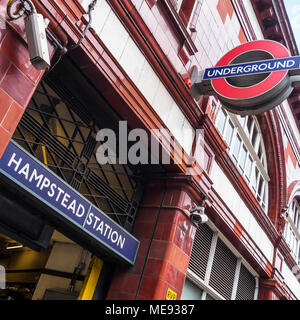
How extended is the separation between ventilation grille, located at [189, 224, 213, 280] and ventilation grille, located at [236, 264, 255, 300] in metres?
2.15

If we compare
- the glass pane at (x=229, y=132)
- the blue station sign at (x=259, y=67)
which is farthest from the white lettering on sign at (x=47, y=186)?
the glass pane at (x=229, y=132)

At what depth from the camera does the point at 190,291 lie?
298 inches

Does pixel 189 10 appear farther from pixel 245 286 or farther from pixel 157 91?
pixel 245 286

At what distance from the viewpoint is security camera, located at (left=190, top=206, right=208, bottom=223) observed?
6559mm

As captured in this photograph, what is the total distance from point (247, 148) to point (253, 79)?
4035 millimetres

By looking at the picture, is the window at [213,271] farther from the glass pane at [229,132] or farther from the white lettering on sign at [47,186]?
the white lettering on sign at [47,186]

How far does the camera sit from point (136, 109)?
5.63m

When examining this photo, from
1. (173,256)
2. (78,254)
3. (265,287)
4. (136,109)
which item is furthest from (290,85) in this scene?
(265,287)

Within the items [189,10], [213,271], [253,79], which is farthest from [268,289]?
[189,10]

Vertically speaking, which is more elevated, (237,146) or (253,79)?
(237,146)

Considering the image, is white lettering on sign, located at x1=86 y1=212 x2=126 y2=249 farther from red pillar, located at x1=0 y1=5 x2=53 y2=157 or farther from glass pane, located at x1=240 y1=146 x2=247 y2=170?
glass pane, located at x1=240 y1=146 x2=247 y2=170

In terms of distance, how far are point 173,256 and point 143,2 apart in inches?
159

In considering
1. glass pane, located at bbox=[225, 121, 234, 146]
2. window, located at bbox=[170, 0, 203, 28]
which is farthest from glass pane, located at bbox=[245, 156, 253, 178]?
window, located at bbox=[170, 0, 203, 28]
